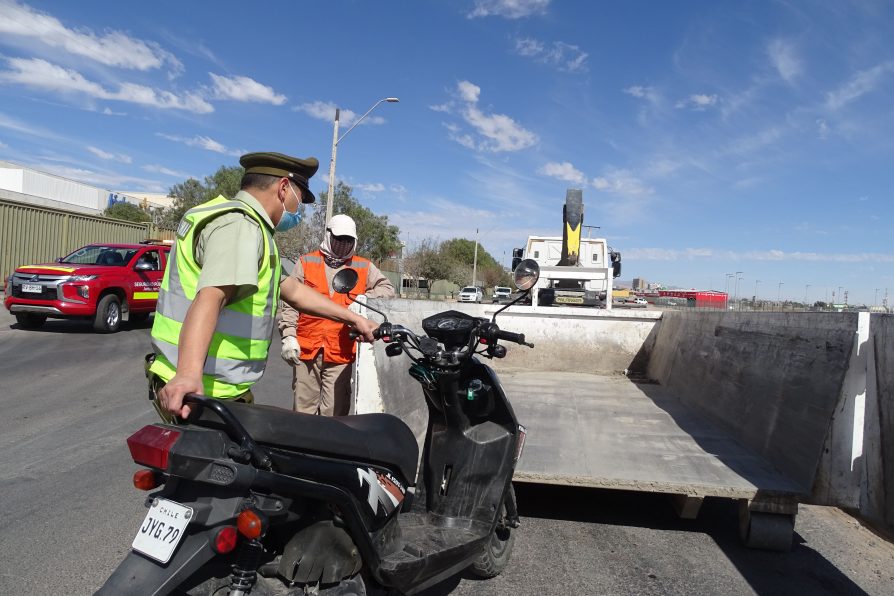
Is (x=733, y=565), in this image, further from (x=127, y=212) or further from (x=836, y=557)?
(x=127, y=212)

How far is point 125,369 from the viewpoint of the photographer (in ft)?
31.4

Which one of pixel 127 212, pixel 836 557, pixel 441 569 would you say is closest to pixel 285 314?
pixel 441 569

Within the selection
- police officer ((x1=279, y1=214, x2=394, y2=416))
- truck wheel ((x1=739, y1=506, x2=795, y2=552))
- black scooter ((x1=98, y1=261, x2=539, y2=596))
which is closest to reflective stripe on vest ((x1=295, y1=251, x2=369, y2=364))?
police officer ((x1=279, y1=214, x2=394, y2=416))

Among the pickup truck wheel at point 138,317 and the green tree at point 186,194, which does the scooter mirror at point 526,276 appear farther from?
the green tree at point 186,194

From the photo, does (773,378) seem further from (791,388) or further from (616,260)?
(616,260)

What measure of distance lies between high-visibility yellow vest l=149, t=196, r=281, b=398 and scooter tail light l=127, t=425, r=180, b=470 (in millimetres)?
380

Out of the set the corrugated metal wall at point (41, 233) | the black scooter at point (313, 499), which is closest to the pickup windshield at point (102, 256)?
the corrugated metal wall at point (41, 233)

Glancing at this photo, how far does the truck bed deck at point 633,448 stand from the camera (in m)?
3.95

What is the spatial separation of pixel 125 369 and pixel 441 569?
8167mm

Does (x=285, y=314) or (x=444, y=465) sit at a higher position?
(x=285, y=314)

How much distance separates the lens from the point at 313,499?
225cm

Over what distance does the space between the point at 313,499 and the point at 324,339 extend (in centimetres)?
245

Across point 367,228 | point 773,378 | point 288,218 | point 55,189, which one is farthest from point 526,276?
point 55,189

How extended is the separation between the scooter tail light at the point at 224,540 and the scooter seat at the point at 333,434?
289mm
